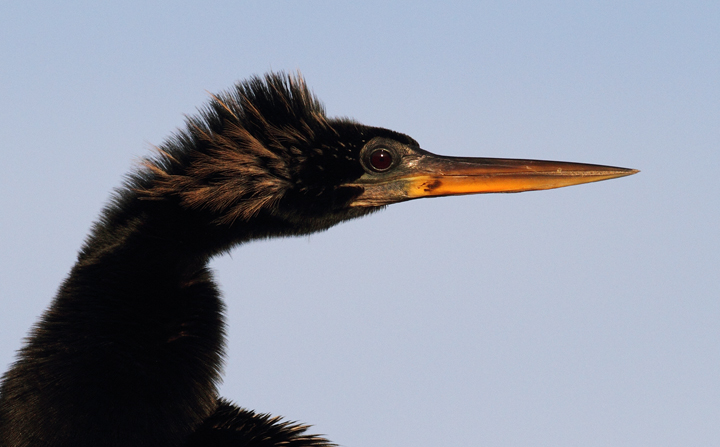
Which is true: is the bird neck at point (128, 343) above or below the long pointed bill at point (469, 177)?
below

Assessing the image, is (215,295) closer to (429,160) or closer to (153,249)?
(153,249)

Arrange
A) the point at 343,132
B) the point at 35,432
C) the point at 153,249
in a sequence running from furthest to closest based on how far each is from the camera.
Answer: the point at 343,132
the point at 153,249
the point at 35,432

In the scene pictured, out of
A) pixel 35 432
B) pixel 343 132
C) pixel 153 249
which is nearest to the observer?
pixel 35 432

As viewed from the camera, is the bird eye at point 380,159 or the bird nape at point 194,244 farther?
the bird eye at point 380,159

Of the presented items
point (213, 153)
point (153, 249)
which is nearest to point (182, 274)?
point (153, 249)

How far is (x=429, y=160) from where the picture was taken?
19.7ft

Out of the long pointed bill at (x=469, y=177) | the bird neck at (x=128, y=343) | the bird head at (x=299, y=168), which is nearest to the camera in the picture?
the bird neck at (x=128, y=343)

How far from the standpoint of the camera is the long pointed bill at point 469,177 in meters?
5.81

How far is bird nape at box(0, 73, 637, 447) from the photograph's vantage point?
4.89 metres

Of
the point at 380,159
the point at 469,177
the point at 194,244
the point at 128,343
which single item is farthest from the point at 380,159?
the point at 128,343

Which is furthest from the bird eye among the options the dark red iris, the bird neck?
the bird neck

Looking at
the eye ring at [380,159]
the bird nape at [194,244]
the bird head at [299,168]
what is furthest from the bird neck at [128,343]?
the eye ring at [380,159]

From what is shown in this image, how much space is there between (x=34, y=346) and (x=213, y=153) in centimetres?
157

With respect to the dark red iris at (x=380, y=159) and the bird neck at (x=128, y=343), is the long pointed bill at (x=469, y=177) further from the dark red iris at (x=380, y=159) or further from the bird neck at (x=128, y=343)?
the bird neck at (x=128, y=343)
